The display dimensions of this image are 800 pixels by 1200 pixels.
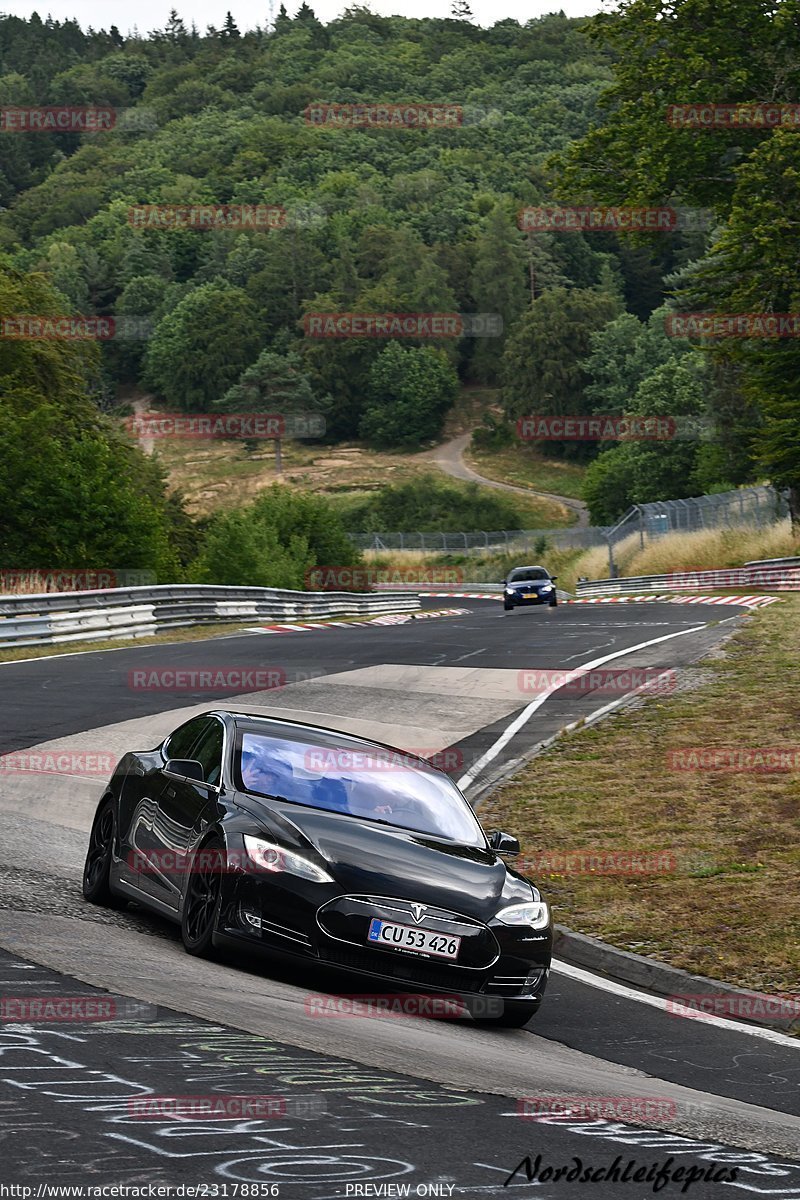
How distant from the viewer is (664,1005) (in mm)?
9094

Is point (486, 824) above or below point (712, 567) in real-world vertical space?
above

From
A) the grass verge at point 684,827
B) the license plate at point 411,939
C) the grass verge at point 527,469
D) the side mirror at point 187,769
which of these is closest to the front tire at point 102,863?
the side mirror at point 187,769

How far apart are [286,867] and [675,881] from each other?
4971mm

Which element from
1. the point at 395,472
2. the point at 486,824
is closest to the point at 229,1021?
the point at 486,824

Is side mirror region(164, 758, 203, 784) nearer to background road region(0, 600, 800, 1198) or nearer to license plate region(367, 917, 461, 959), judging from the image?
background road region(0, 600, 800, 1198)

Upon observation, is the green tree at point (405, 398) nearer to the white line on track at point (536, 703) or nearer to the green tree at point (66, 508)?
the green tree at point (66, 508)

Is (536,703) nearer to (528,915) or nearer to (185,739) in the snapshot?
(185,739)

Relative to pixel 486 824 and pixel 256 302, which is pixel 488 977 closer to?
pixel 486 824

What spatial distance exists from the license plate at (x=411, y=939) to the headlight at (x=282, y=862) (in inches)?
13.7

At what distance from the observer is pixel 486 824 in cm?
1391

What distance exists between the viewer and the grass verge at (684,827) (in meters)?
10.3

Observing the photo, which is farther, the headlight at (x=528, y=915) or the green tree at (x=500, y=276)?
the green tree at (x=500, y=276)

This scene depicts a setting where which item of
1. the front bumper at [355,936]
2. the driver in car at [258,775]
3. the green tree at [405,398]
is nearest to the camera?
the front bumper at [355,936]

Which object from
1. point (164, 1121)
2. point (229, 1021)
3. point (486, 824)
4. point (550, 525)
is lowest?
point (550, 525)
